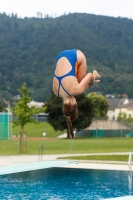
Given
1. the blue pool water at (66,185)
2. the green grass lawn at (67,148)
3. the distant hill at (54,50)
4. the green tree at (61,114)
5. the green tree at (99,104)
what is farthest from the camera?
the distant hill at (54,50)

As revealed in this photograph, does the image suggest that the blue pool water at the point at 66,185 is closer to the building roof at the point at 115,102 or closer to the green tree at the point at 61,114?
the green tree at the point at 61,114

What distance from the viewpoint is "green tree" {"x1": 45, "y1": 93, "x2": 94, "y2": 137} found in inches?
2047

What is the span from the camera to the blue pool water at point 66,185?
575 inches

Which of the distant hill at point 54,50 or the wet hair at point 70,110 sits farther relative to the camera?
the distant hill at point 54,50

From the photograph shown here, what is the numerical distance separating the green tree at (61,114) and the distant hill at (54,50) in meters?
74.8

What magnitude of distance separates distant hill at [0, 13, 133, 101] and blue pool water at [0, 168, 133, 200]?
10881 cm

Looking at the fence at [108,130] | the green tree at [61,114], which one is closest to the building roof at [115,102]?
the fence at [108,130]

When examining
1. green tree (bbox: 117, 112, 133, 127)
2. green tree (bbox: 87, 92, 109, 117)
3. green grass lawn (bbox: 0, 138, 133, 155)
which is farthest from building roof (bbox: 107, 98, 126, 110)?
green grass lawn (bbox: 0, 138, 133, 155)

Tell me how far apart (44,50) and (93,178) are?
150m

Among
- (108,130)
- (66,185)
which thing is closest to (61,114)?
(108,130)

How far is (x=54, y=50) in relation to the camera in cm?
16475

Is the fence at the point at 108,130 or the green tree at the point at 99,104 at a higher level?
the green tree at the point at 99,104

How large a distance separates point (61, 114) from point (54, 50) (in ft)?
372

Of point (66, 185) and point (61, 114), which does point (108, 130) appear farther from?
point (66, 185)
